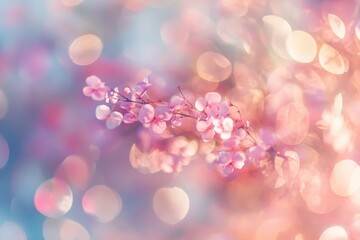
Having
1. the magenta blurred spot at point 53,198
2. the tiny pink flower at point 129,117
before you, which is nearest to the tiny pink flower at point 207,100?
the tiny pink flower at point 129,117

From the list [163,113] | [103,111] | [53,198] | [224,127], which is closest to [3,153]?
[53,198]

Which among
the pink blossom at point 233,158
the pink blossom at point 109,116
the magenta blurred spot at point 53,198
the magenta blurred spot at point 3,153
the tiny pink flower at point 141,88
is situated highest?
the tiny pink flower at point 141,88

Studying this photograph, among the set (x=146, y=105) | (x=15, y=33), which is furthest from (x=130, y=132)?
(x=15, y=33)

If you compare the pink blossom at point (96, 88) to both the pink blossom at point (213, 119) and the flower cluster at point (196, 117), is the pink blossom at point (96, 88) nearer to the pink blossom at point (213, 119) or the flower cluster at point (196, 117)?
the flower cluster at point (196, 117)

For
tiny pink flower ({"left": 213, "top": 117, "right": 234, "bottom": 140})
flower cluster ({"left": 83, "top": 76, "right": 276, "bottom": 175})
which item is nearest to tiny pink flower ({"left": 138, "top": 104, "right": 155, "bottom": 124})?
flower cluster ({"left": 83, "top": 76, "right": 276, "bottom": 175})

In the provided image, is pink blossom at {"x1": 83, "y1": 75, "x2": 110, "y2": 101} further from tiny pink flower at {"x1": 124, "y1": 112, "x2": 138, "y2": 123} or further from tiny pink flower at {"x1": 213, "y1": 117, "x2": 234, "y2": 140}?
tiny pink flower at {"x1": 213, "y1": 117, "x2": 234, "y2": 140}

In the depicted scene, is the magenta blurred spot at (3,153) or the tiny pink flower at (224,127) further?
the magenta blurred spot at (3,153)

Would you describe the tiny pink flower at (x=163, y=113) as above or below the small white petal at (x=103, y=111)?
above

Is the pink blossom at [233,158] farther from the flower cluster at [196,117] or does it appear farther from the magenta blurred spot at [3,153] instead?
the magenta blurred spot at [3,153]
